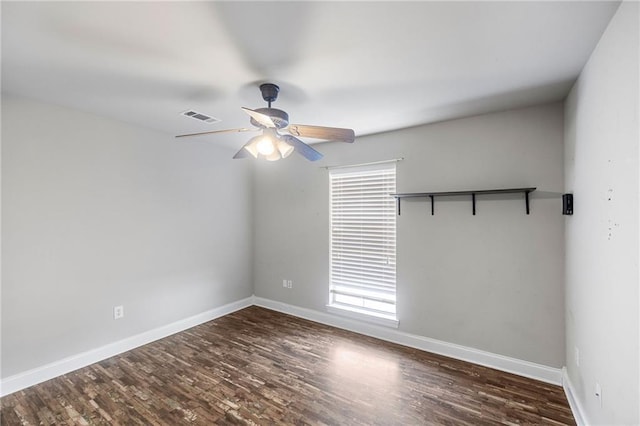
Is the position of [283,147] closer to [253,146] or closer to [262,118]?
[253,146]

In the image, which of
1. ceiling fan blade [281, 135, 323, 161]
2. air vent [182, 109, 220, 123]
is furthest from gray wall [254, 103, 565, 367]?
air vent [182, 109, 220, 123]

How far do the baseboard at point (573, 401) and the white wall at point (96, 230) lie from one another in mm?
3795

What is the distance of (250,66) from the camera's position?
1857 millimetres

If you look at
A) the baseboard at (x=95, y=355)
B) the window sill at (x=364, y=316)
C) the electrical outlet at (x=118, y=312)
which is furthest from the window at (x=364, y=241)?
the electrical outlet at (x=118, y=312)

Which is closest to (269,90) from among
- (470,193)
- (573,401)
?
(470,193)

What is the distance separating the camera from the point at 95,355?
9.00ft

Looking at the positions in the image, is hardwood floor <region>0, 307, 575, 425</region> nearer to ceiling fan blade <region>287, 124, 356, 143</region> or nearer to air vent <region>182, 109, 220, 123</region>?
ceiling fan blade <region>287, 124, 356, 143</region>

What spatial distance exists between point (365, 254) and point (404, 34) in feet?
7.98

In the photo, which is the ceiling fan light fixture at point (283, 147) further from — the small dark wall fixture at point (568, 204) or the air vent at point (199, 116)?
the small dark wall fixture at point (568, 204)

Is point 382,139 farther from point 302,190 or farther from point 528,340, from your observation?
point 528,340

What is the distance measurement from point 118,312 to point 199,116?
7.25 ft

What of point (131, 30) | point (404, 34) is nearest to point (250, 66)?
point (131, 30)

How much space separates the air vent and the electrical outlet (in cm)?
212

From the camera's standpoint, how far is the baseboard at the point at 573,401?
185 centimetres
